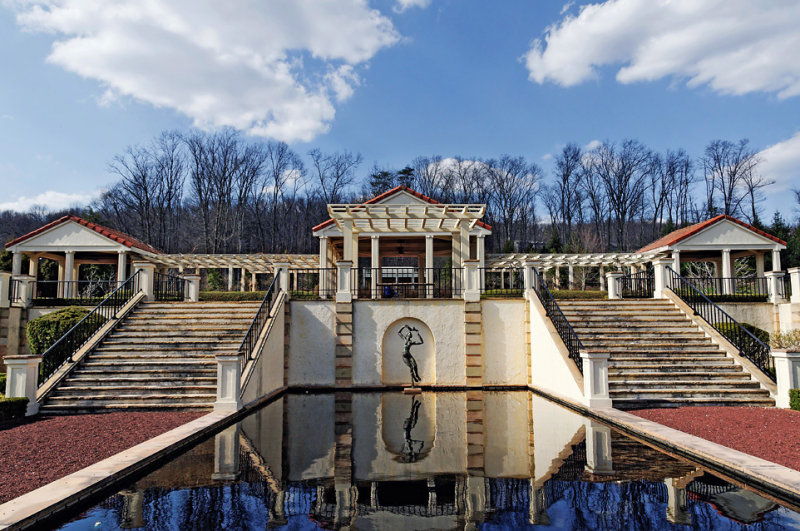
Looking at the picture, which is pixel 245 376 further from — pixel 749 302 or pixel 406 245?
pixel 749 302

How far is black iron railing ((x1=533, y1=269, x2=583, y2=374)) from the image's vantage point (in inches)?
437

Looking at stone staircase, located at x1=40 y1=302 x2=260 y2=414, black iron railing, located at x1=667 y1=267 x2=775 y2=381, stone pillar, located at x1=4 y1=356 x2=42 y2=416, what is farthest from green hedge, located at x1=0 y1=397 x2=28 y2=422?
black iron railing, located at x1=667 y1=267 x2=775 y2=381

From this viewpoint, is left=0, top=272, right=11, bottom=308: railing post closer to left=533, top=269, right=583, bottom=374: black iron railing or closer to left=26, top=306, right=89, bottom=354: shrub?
left=26, top=306, right=89, bottom=354: shrub

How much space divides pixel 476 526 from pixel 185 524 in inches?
103

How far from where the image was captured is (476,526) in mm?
4176

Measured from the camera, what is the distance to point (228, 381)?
31.3 ft

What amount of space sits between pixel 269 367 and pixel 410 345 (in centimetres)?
397

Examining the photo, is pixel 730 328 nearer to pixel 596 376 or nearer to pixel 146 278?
pixel 596 376

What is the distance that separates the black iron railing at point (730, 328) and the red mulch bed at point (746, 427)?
214cm

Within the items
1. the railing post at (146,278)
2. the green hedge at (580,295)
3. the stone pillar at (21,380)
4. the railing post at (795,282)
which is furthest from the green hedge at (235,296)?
the railing post at (795,282)

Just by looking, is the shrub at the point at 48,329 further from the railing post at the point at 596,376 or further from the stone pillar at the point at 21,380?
the railing post at the point at 596,376

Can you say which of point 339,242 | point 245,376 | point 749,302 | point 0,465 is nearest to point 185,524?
point 0,465

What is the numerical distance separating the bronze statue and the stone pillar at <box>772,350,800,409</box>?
27.3 feet

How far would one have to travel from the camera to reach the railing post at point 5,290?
16.6 meters
